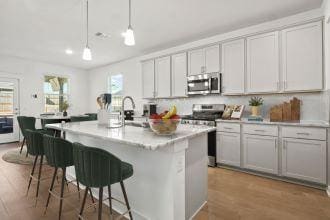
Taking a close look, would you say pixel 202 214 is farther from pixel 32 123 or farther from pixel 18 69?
pixel 18 69

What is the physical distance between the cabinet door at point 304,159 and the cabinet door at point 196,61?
2160 mm

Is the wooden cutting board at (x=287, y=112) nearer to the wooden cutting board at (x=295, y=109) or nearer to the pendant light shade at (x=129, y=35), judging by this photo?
the wooden cutting board at (x=295, y=109)

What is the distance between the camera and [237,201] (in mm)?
2373

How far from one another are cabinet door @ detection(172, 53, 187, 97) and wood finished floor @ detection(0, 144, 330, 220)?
7.05 feet

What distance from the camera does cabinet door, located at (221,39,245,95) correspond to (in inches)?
141

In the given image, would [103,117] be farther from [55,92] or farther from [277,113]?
[55,92]

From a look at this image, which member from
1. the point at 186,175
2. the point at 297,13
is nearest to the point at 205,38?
the point at 297,13

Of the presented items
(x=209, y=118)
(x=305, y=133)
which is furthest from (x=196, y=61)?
(x=305, y=133)

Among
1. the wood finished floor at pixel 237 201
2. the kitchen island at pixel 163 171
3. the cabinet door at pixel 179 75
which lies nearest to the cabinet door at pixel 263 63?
the cabinet door at pixel 179 75

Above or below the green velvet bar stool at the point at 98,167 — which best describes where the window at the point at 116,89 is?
Answer: above

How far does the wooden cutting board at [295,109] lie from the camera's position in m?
3.12

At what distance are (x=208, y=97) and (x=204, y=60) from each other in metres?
0.84

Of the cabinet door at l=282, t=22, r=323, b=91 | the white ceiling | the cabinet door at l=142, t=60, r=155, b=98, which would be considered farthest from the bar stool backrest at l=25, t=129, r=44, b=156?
the cabinet door at l=282, t=22, r=323, b=91

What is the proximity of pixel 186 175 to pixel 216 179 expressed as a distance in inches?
56.8
